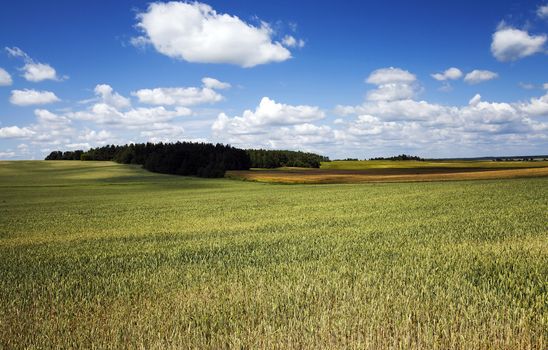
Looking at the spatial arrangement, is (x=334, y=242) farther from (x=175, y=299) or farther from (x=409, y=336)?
(x=409, y=336)

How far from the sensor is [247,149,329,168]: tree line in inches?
5472

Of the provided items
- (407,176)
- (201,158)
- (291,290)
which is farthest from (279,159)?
(291,290)

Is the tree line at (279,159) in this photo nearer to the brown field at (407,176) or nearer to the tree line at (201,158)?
the tree line at (201,158)

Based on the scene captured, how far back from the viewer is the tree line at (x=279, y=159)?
13900 centimetres

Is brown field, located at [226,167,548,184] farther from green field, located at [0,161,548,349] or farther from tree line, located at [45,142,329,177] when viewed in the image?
green field, located at [0,161,548,349]

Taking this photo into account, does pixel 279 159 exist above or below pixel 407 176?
above

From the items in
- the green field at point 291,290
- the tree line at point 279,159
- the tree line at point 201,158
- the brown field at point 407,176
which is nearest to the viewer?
the green field at point 291,290

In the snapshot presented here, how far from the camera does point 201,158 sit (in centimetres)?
11531

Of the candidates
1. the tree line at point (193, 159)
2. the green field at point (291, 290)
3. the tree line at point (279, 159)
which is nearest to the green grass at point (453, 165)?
the tree line at point (279, 159)

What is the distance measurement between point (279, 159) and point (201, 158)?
118 feet

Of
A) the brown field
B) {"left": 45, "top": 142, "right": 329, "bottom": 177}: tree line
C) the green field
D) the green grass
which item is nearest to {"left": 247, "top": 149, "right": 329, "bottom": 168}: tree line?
{"left": 45, "top": 142, "right": 329, "bottom": 177}: tree line

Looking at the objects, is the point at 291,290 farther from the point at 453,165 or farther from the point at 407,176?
the point at 453,165

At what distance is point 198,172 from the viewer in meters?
109

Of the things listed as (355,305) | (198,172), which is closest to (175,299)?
(355,305)
